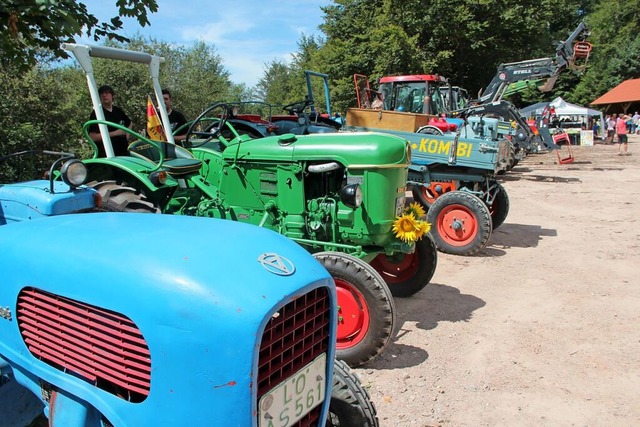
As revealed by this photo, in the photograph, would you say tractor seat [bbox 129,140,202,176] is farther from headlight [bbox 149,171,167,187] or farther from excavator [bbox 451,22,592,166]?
excavator [bbox 451,22,592,166]

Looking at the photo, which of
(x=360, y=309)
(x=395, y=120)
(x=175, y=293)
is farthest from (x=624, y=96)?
(x=175, y=293)

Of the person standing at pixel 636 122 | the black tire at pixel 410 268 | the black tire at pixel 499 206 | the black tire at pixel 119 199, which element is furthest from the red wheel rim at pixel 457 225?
the person standing at pixel 636 122

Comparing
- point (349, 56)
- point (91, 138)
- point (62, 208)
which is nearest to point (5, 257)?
point (62, 208)

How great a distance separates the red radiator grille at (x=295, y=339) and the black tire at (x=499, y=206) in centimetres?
598

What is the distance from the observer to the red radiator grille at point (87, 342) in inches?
56.1

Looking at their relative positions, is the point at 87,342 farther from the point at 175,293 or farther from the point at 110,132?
the point at 110,132

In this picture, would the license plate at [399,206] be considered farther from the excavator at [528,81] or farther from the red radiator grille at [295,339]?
the excavator at [528,81]

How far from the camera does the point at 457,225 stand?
6.32 meters

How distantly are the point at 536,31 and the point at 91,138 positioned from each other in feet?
78.3

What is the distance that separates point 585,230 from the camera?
24.7 feet

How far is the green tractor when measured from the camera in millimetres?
3486

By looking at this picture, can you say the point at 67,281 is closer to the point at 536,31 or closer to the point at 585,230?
the point at 585,230

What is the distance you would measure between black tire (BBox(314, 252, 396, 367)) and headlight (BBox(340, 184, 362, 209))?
469 mm

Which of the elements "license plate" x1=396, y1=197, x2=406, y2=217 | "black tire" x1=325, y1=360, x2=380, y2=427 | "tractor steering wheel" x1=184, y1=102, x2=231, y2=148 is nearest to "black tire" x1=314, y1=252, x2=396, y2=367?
"license plate" x1=396, y1=197, x2=406, y2=217
